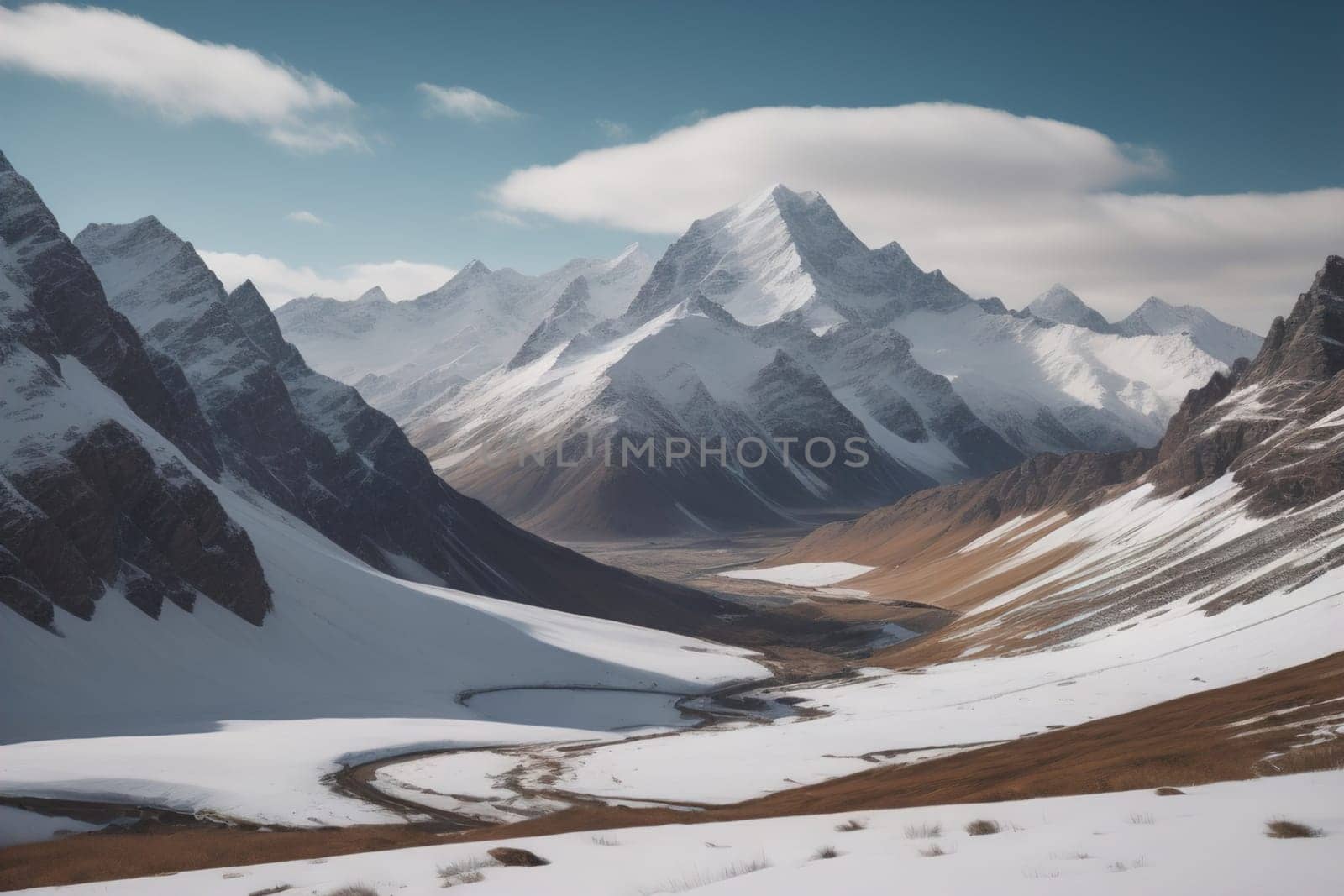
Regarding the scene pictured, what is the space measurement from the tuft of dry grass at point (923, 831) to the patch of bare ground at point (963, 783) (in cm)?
774

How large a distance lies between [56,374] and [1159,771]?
10167 centimetres

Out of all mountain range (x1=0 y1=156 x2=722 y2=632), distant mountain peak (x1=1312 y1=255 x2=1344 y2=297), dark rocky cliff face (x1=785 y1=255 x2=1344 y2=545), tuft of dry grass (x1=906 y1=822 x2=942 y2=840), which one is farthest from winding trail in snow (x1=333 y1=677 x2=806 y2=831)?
distant mountain peak (x1=1312 y1=255 x2=1344 y2=297)

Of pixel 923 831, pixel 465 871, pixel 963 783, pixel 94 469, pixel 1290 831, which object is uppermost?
pixel 94 469

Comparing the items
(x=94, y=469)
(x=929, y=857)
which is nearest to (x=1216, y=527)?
(x=929, y=857)

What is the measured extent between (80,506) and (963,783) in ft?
257

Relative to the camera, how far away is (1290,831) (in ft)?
58.3

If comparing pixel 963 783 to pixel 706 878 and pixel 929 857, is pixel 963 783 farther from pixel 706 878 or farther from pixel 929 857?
pixel 706 878

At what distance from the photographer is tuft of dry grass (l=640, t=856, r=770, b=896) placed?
19922 millimetres

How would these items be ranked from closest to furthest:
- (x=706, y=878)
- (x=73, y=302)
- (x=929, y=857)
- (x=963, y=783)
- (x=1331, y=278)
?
(x=929, y=857), (x=706, y=878), (x=963, y=783), (x=73, y=302), (x=1331, y=278)

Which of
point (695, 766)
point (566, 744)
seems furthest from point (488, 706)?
point (695, 766)

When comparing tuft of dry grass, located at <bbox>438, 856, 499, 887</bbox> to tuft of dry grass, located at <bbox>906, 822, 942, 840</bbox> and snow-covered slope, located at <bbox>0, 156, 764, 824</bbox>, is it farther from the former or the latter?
snow-covered slope, located at <bbox>0, 156, 764, 824</bbox>

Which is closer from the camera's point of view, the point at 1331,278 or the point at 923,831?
the point at 923,831

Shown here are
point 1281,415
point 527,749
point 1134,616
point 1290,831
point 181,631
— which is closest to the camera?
point 1290,831

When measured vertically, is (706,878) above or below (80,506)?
below
